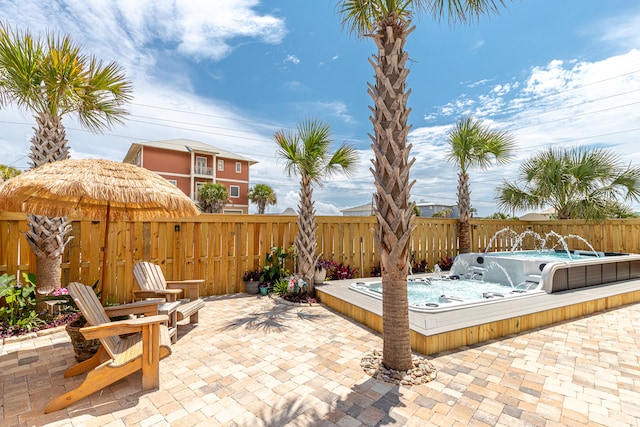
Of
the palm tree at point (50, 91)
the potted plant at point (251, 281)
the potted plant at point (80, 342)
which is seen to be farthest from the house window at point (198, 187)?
the potted plant at point (80, 342)

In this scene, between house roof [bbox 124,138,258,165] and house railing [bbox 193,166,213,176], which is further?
house railing [bbox 193,166,213,176]

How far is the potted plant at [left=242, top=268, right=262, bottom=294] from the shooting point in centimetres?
643

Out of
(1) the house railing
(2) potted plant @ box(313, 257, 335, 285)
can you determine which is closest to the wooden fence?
(2) potted plant @ box(313, 257, 335, 285)

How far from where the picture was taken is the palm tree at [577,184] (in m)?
8.97

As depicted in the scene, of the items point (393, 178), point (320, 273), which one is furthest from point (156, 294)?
point (393, 178)

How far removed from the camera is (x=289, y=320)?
461 cm

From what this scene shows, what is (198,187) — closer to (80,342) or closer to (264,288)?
(264,288)

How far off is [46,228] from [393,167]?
5.22 m

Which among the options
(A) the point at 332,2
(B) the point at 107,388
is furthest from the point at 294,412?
(A) the point at 332,2

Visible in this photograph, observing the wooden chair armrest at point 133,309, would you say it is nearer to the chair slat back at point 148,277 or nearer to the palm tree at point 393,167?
the chair slat back at point 148,277

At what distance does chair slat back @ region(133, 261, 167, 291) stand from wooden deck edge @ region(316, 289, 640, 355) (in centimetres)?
296

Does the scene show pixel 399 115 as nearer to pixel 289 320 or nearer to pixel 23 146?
pixel 289 320

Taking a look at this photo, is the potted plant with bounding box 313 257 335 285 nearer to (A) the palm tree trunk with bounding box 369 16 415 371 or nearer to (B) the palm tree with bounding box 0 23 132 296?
(A) the palm tree trunk with bounding box 369 16 415 371

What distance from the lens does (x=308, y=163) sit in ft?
19.6
